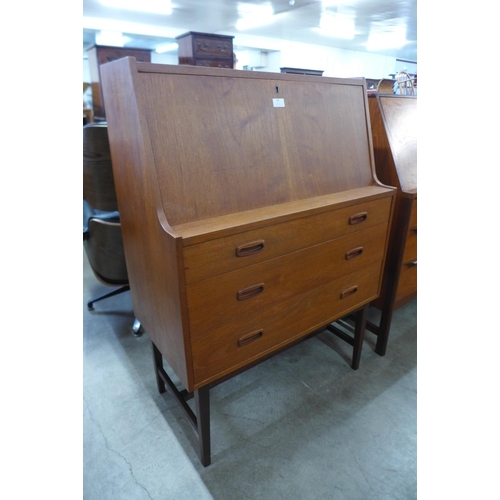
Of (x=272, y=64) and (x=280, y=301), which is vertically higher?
(x=272, y=64)

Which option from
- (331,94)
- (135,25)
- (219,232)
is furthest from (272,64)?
(219,232)

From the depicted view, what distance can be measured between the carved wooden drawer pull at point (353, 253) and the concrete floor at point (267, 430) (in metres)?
0.70

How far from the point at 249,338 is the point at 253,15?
7446mm

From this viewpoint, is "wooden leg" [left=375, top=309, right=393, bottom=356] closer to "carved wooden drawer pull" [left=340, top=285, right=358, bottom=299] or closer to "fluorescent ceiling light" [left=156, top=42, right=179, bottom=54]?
"carved wooden drawer pull" [left=340, top=285, right=358, bottom=299]

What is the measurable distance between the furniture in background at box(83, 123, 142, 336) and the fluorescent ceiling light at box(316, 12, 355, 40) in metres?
6.55

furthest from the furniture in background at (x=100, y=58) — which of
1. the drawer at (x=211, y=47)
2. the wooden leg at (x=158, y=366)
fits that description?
the wooden leg at (x=158, y=366)

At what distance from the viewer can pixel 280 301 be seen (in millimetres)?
1271

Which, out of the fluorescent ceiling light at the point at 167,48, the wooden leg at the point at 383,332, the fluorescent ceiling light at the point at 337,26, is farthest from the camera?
the fluorescent ceiling light at the point at 167,48

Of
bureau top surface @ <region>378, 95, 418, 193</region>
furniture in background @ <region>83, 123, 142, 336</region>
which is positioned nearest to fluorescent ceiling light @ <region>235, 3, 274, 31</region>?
bureau top surface @ <region>378, 95, 418, 193</region>

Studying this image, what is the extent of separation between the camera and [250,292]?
1.16 m

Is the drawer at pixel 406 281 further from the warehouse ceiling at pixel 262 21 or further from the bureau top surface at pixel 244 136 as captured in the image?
the warehouse ceiling at pixel 262 21

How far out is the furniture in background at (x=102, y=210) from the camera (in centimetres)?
177
